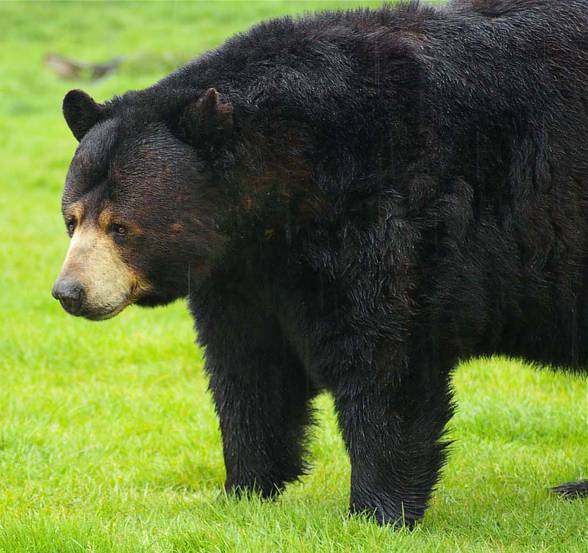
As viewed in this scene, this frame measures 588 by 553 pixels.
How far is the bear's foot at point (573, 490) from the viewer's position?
558cm

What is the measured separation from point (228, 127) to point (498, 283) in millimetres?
1420

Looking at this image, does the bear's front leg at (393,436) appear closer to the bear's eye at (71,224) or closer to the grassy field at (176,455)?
the grassy field at (176,455)

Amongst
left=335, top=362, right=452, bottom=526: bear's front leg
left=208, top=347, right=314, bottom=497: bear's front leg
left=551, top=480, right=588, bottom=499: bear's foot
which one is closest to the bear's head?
left=208, top=347, right=314, bottom=497: bear's front leg

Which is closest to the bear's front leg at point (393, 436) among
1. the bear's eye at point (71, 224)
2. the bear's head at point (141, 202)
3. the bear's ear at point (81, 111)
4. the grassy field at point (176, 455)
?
the grassy field at point (176, 455)

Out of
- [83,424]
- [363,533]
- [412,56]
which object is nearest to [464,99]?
[412,56]

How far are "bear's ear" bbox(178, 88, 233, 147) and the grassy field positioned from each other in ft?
5.52

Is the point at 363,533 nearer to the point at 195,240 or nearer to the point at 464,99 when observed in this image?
the point at 195,240

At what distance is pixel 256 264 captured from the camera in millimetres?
4891

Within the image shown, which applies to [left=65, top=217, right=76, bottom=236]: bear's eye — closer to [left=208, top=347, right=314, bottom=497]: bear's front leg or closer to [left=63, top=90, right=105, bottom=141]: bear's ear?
[left=63, top=90, right=105, bottom=141]: bear's ear

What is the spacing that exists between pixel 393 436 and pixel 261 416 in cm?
82

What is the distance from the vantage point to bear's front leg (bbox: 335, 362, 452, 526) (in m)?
4.76

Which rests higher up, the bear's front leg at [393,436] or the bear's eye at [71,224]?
the bear's eye at [71,224]

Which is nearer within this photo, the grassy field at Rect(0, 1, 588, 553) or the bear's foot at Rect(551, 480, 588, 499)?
the grassy field at Rect(0, 1, 588, 553)

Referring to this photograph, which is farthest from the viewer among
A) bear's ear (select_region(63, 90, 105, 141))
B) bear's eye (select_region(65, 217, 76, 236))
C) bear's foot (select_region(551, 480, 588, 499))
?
bear's foot (select_region(551, 480, 588, 499))
